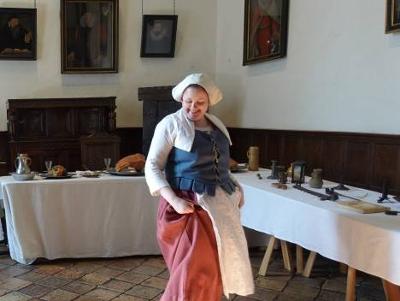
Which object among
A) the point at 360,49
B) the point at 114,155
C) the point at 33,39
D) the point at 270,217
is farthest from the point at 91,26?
the point at 270,217

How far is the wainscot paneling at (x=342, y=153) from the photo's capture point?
3500 mm

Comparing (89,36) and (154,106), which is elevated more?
(89,36)

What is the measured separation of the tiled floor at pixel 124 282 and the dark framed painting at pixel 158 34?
2.94 meters

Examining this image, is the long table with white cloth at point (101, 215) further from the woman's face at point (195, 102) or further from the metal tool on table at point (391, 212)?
the woman's face at point (195, 102)

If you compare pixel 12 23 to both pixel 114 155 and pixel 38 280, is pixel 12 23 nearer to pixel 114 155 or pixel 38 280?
pixel 114 155

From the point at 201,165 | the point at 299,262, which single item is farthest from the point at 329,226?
the point at 299,262

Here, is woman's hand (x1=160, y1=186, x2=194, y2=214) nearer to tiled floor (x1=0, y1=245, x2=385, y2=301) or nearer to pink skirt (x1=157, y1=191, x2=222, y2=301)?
pink skirt (x1=157, y1=191, x2=222, y2=301)

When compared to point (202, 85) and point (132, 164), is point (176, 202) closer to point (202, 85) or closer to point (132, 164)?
point (202, 85)

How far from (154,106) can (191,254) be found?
3369 mm

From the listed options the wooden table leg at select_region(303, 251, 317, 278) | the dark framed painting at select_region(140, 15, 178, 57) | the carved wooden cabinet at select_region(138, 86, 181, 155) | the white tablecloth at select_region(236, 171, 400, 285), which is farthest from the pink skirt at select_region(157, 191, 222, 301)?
the dark framed painting at select_region(140, 15, 178, 57)

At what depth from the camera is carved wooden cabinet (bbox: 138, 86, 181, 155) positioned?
5305 millimetres

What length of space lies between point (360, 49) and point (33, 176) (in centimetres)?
276

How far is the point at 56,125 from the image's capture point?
5.71m

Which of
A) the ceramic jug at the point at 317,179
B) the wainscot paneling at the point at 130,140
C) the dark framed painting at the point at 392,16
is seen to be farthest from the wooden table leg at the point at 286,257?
the wainscot paneling at the point at 130,140
